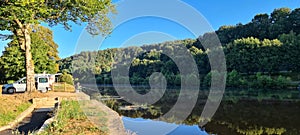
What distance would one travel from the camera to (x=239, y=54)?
4728 cm

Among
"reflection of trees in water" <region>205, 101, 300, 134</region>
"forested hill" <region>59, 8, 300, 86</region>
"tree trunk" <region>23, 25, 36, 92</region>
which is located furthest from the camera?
"forested hill" <region>59, 8, 300, 86</region>

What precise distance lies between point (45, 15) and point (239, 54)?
3873cm

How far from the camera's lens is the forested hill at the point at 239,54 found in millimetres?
43750

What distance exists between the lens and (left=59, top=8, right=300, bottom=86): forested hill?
43.8 m

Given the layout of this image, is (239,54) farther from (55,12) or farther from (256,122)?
(55,12)

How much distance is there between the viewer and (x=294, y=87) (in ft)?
123

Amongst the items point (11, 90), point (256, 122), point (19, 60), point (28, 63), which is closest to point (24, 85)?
point (11, 90)

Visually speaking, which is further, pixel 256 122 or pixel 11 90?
pixel 11 90

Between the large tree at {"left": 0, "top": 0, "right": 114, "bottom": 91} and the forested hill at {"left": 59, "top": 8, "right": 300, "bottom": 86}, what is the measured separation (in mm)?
29662

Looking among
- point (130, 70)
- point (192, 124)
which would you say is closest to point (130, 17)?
point (192, 124)

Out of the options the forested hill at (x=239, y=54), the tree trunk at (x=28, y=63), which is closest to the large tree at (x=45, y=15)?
the tree trunk at (x=28, y=63)

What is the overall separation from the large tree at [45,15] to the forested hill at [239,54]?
2966cm

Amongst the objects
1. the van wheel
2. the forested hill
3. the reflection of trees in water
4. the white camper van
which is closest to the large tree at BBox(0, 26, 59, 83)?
the white camper van

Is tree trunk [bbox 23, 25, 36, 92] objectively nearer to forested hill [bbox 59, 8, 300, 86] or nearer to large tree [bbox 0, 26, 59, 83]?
large tree [bbox 0, 26, 59, 83]
